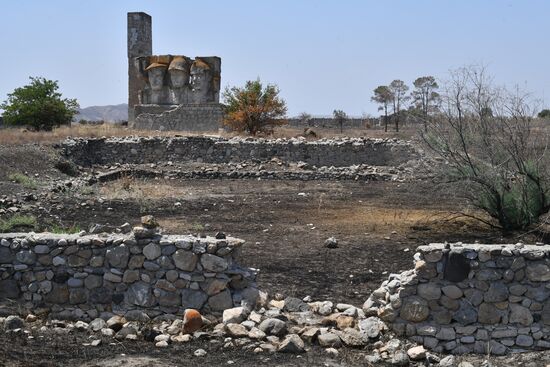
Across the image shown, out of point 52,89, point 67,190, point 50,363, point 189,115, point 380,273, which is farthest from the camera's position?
point 52,89

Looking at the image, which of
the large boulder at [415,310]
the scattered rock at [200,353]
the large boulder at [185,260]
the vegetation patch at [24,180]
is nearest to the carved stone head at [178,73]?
the vegetation patch at [24,180]

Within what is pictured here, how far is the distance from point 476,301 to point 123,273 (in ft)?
12.5

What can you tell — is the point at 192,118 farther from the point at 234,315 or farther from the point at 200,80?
the point at 234,315

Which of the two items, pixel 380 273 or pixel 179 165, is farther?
pixel 179 165

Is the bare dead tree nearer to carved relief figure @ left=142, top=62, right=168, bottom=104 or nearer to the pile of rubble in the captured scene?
the pile of rubble

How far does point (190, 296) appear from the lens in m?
7.29

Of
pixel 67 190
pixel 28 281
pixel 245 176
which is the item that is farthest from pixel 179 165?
pixel 28 281

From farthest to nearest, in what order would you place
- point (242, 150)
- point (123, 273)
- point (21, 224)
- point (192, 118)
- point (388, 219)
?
point (192, 118), point (242, 150), point (388, 219), point (21, 224), point (123, 273)

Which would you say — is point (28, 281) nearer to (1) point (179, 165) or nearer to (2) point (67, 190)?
(2) point (67, 190)

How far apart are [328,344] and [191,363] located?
4.46 ft

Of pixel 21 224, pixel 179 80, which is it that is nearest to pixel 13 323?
pixel 21 224

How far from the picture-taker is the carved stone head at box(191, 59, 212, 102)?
3700 cm

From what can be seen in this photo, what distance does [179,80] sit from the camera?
37125 millimetres

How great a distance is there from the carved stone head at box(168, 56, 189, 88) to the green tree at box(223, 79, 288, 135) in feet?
15.2
